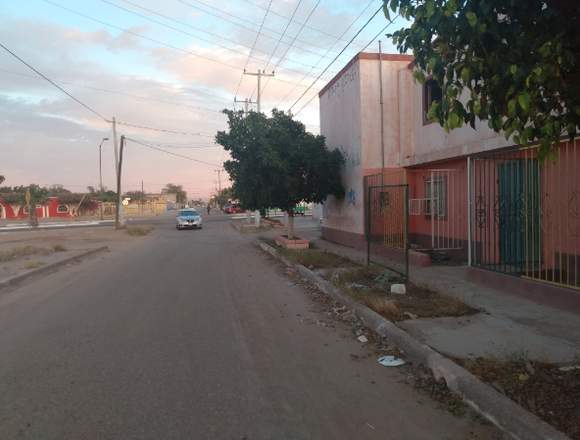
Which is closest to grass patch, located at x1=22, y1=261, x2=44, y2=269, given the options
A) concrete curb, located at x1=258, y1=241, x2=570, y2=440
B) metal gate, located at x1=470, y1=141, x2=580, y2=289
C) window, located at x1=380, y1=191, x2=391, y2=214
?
window, located at x1=380, y1=191, x2=391, y2=214

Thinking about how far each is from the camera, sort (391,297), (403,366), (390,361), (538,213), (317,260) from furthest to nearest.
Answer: (317,260) < (391,297) < (538,213) < (390,361) < (403,366)

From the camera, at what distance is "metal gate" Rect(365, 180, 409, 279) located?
38.3 feet

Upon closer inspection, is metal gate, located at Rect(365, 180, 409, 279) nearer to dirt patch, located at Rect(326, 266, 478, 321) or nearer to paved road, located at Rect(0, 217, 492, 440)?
dirt patch, located at Rect(326, 266, 478, 321)

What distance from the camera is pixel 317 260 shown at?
587 inches

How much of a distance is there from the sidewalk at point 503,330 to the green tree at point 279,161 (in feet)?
35.4

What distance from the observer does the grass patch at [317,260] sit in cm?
1420

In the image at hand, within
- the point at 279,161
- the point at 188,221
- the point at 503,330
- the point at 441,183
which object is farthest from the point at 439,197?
the point at 188,221

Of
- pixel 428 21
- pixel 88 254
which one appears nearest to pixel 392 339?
pixel 428 21

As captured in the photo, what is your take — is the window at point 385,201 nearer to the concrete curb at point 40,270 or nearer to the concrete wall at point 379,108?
the concrete wall at point 379,108

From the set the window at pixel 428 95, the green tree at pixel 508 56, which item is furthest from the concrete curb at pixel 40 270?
the window at pixel 428 95

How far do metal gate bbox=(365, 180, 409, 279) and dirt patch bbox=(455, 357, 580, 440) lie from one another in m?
5.08

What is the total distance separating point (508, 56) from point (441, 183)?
446 inches

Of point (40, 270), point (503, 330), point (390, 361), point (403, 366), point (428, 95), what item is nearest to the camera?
point (403, 366)

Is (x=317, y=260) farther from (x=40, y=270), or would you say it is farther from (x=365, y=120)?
(x=40, y=270)
